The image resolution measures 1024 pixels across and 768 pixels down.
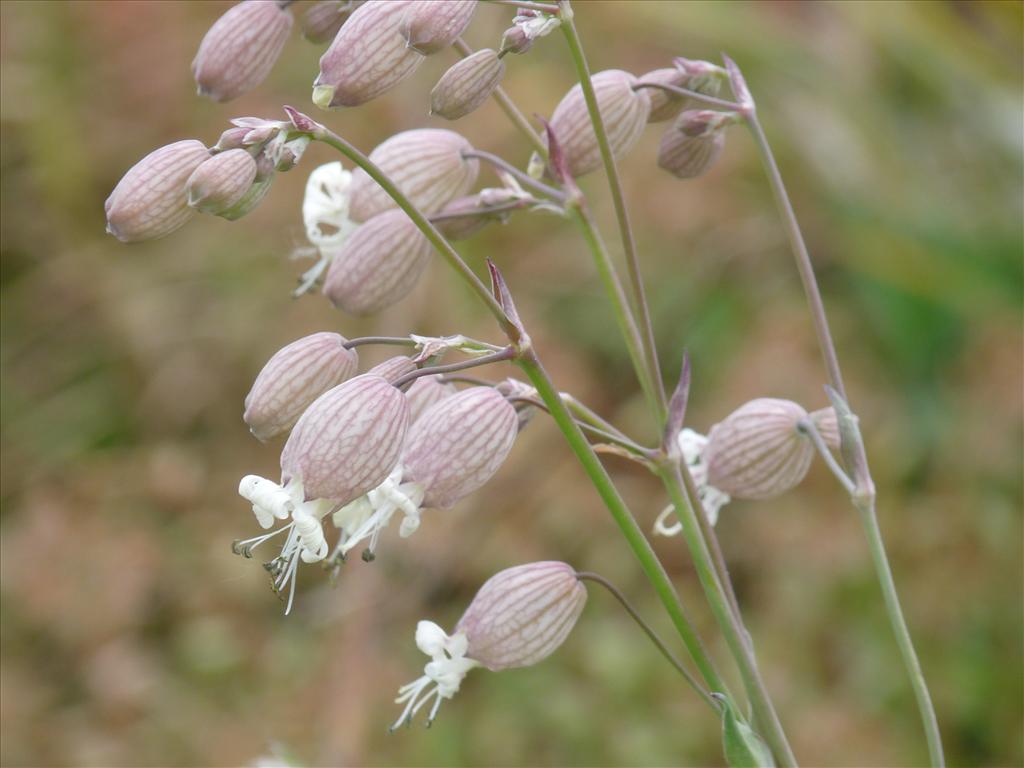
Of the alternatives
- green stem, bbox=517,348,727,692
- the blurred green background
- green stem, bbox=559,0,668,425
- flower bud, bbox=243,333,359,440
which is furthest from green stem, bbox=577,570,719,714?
the blurred green background

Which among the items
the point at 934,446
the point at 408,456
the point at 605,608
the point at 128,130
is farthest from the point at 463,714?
the point at 128,130

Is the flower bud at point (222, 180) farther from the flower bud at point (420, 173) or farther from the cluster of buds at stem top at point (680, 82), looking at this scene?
the cluster of buds at stem top at point (680, 82)

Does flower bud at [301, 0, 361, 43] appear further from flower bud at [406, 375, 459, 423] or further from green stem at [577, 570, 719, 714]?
green stem at [577, 570, 719, 714]

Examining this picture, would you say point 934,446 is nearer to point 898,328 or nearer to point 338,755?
point 898,328

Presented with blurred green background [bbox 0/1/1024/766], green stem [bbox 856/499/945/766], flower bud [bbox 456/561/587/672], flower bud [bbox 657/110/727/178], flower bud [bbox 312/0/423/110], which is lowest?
blurred green background [bbox 0/1/1024/766]

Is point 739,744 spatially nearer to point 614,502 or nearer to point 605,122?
point 614,502
